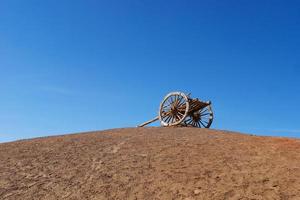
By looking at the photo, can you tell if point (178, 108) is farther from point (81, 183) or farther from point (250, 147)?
point (81, 183)

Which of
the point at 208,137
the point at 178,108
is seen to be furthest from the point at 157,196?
the point at 178,108

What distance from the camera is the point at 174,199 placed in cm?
1040

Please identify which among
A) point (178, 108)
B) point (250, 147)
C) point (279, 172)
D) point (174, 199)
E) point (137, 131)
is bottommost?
point (174, 199)

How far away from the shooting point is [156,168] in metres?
12.8

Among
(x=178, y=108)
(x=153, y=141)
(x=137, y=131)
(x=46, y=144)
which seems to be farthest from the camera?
(x=178, y=108)

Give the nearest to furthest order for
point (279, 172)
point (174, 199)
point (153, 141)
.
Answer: point (174, 199) → point (279, 172) → point (153, 141)

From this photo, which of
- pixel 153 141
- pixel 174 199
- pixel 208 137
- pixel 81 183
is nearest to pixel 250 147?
pixel 208 137

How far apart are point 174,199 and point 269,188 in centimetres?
268

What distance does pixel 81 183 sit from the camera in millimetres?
12312

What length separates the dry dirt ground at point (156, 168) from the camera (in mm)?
10906

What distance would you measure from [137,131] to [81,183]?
8006 mm

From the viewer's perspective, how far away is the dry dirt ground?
10906 millimetres

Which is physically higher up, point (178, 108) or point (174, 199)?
point (178, 108)

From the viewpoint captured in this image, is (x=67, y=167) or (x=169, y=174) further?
(x=67, y=167)
